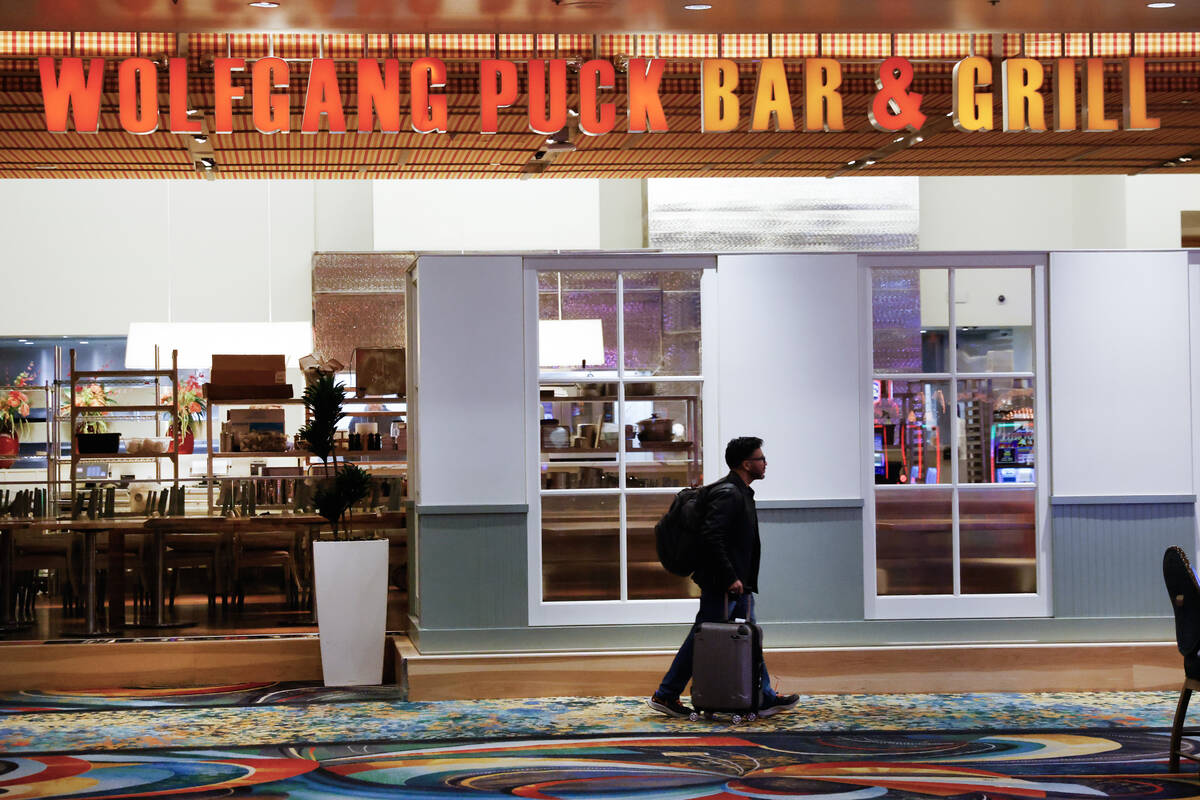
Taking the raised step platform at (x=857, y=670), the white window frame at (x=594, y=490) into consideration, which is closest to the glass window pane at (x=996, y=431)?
the raised step platform at (x=857, y=670)

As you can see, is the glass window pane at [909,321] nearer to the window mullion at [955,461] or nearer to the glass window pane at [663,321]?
the window mullion at [955,461]

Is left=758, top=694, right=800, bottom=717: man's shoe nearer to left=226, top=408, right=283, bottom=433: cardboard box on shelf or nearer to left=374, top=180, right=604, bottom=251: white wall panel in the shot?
left=226, top=408, right=283, bottom=433: cardboard box on shelf

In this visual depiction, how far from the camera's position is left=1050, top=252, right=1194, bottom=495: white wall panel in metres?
8.07

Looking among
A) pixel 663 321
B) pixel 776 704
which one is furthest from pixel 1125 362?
pixel 776 704

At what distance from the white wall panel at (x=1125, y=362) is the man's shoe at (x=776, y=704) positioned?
7.10ft

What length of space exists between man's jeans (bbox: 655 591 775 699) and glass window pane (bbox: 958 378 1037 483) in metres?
1.69

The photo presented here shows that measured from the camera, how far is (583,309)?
805 centimetres

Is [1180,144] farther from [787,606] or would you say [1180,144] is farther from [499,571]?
[499,571]

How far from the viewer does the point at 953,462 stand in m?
8.02

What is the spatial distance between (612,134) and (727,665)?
182 inches

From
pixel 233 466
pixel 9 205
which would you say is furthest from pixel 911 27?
pixel 9 205

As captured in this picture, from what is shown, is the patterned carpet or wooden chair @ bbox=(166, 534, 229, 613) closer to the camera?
the patterned carpet

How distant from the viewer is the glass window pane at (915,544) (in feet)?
26.3

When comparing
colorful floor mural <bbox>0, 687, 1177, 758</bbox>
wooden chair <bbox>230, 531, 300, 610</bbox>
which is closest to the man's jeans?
colorful floor mural <bbox>0, 687, 1177, 758</bbox>
